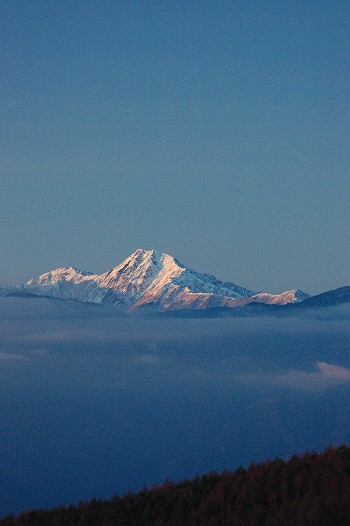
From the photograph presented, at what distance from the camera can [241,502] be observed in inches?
972

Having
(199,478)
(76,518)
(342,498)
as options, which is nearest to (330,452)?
(199,478)

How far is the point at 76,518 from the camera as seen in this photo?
26625 millimetres

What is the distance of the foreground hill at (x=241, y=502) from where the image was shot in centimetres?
2278

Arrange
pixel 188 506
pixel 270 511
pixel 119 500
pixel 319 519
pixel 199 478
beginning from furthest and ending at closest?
1. pixel 199 478
2. pixel 119 500
3. pixel 188 506
4. pixel 270 511
5. pixel 319 519

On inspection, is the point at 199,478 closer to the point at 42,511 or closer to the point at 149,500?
the point at 149,500

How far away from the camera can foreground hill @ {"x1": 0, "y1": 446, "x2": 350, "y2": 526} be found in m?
22.8

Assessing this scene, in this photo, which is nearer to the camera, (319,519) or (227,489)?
(319,519)

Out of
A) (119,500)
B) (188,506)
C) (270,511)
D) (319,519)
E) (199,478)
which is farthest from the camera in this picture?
(199,478)

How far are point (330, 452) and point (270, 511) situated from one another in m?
7.47

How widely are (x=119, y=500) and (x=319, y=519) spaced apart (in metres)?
8.79

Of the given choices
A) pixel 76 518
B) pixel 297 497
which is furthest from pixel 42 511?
pixel 297 497

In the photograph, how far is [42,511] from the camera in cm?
2778

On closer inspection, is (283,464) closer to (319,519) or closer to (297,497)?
(297,497)

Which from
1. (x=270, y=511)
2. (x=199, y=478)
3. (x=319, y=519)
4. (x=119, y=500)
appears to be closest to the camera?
(x=319, y=519)
